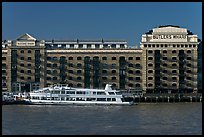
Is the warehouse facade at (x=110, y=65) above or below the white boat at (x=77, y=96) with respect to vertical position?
above

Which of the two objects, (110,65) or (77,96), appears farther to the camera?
(110,65)

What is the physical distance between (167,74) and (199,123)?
164ft

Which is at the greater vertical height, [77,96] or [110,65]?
[110,65]

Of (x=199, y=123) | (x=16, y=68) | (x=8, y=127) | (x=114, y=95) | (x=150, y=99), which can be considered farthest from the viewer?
(x=16, y=68)

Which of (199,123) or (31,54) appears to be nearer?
(199,123)

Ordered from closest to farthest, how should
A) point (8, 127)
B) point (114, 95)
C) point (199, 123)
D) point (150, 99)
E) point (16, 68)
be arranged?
1. point (8, 127)
2. point (199, 123)
3. point (114, 95)
4. point (150, 99)
5. point (16, 68)

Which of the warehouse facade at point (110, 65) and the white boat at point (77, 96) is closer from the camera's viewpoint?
the white boat at point (77, 96)

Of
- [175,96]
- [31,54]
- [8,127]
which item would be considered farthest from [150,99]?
[8,127]

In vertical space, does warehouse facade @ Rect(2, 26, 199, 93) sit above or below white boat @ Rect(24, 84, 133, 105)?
above

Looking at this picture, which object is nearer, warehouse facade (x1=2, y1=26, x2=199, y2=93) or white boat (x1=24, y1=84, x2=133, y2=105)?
white boat (x1=24, y1=84, x2=133, y2=105)

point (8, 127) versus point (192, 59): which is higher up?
point (192, 59)

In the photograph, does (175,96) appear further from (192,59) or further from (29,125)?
(29,125)

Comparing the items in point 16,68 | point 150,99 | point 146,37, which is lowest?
point 150,99

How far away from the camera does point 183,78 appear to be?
83812mm
